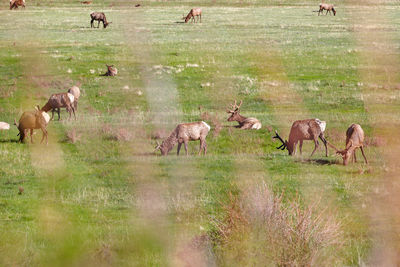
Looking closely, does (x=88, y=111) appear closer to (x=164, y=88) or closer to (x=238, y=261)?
(x=164, y=88)

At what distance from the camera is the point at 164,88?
140 feet

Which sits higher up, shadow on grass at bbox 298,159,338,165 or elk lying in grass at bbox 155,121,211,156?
shadow on grass at bbox 298,159,338,165

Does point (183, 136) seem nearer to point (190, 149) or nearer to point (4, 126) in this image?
point (190, 149)

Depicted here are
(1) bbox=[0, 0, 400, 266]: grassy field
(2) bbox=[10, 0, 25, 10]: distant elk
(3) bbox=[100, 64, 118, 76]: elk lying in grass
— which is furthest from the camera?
(2) bbox=[10, 0, 25, 10]: distant elk

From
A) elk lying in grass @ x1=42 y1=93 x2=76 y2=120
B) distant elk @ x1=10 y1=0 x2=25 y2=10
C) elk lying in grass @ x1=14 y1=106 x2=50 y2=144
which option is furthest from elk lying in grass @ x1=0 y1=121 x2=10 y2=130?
distant elk @ x1=10 y1=0 x2=25 y2=10

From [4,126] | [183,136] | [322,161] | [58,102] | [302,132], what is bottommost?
[4,126]

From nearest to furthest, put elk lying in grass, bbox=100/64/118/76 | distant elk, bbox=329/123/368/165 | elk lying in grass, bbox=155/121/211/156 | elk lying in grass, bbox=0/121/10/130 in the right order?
1. distant elk, bbox=329/123/368/165
2. elk lying in grass, bbox=155/121/211/156
3. elk lying in grass, bbox=0/121/10/130
4. elk lying in grass, bbox=100/64/118/76

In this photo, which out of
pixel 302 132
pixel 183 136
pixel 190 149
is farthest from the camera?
pixel 190 149

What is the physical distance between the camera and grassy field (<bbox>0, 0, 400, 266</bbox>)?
14242 mm

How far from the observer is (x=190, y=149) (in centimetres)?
2902

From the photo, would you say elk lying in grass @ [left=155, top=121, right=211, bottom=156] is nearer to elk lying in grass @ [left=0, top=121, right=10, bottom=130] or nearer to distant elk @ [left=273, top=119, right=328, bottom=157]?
distant elk @ [left=273, top=119, right=328, bottom=157]

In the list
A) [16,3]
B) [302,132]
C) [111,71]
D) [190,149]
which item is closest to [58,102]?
[190,149]

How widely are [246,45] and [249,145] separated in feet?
98.4

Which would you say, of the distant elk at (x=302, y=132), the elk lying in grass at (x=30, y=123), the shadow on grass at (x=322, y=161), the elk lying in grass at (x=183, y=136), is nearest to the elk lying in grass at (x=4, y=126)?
the elk lying in grass at (x=30, y=123)
